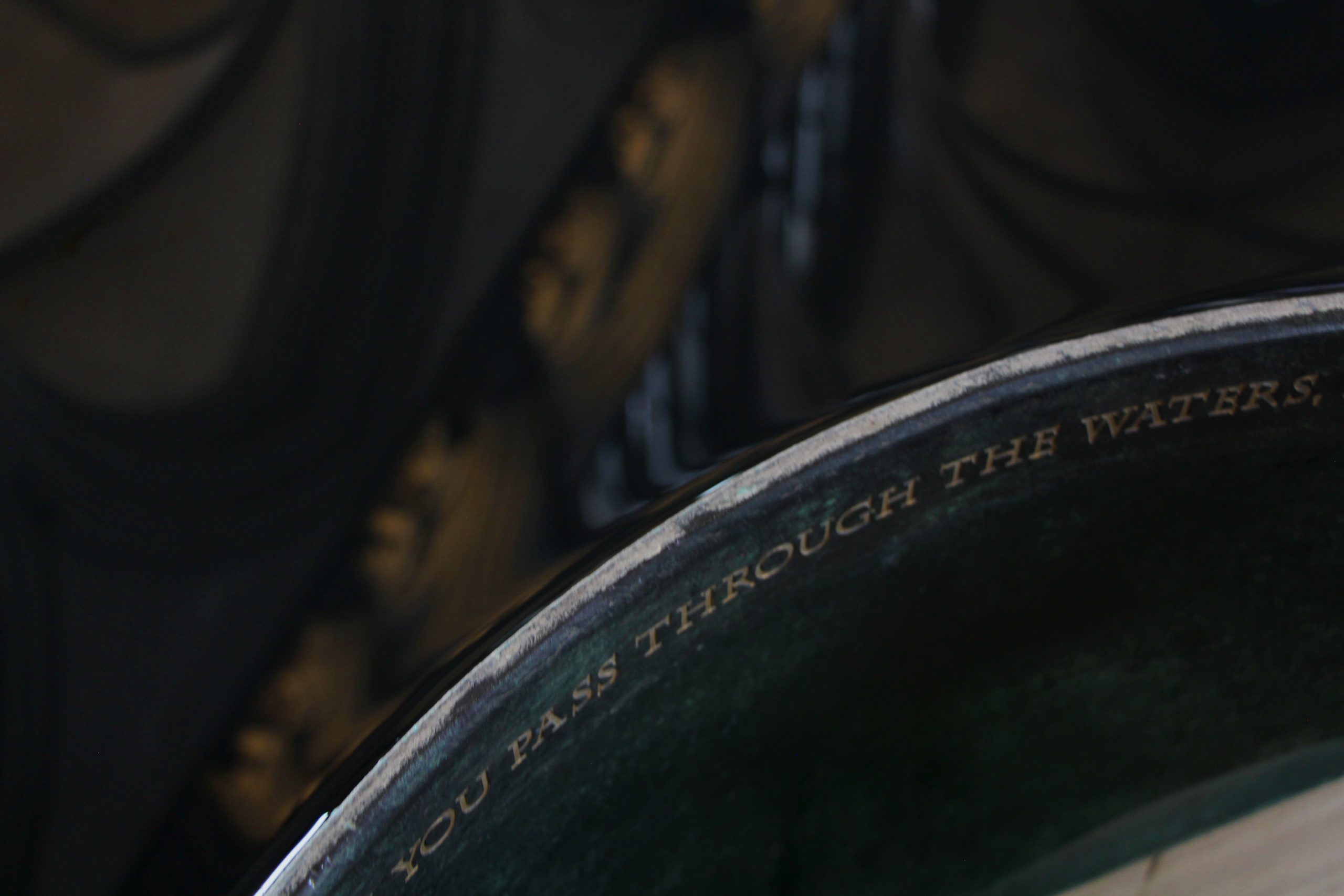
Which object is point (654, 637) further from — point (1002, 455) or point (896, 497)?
point (1002, 455)

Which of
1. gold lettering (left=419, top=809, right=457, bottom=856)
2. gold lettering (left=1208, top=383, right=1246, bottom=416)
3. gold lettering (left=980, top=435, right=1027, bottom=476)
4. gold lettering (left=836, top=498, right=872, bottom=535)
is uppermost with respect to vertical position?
gold lettering (left=419, top=809, right=457, bottom=856)

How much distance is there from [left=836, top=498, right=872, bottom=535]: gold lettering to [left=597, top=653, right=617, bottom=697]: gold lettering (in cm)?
24

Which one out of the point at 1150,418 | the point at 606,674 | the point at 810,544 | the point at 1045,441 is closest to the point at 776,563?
the point at 810,544

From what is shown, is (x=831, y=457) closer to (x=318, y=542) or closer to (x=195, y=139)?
(x=318, y=542)

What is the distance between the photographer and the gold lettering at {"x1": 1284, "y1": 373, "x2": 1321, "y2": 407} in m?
1.16

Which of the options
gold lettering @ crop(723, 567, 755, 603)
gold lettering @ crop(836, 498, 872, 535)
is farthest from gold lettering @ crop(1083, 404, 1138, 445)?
gold lettering @ crop(723, 567, 755, 603)

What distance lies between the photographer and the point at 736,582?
981mm

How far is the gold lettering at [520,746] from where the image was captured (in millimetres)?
875

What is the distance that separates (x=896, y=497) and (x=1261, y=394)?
0.41 m

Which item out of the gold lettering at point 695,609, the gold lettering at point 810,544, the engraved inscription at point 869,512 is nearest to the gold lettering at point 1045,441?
the engraved inscription at point 869,512

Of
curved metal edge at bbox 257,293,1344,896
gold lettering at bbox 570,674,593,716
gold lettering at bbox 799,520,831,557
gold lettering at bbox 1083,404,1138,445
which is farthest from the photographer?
gold lettering at bbox 1083,404,1138,445

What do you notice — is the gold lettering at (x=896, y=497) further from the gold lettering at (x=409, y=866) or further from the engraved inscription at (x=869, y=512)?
the gold lettering at (x=409, y=866)

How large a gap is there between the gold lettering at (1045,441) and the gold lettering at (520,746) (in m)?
0.55

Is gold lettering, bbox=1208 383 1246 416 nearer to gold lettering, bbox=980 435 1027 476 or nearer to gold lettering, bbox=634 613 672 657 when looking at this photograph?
gold lettering, bbox=980 435 1027 476
